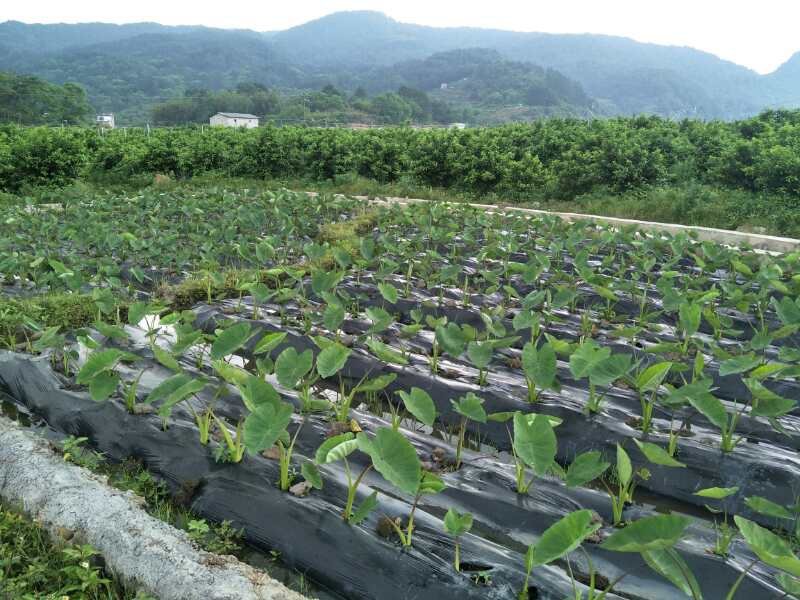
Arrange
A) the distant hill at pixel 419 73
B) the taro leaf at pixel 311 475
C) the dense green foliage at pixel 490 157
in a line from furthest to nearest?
the distant hill at pixel 419 73 → the dense green foliage at pixel 490 157 → the taro leaf at pixel 311 475

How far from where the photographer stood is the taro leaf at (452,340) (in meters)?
2.97

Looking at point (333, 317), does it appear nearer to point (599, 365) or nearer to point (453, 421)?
point (453, 421)

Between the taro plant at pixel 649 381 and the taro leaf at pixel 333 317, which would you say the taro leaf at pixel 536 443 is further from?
the taro leaf at pixel 333 317

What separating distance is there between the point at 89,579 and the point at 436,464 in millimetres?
1289

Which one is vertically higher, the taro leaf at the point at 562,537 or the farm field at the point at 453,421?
the taro leaf at the point at 562,537

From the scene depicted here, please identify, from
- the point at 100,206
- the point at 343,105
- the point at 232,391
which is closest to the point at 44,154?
the point at 100,206

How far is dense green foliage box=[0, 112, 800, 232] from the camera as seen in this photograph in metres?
9.64

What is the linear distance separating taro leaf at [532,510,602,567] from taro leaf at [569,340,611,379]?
1.03 meters

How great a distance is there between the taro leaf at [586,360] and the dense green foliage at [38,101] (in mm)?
43826

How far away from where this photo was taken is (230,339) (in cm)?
270

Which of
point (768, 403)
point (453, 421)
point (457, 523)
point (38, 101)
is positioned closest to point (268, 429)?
point (457, 523)

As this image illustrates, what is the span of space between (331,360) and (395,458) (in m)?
0.79

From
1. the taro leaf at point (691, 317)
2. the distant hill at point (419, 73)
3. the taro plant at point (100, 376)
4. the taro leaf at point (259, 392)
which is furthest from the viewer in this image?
the distant hill at point (419, 73)

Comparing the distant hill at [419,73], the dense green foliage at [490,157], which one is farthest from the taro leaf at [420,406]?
the distant hill at [419,73]
